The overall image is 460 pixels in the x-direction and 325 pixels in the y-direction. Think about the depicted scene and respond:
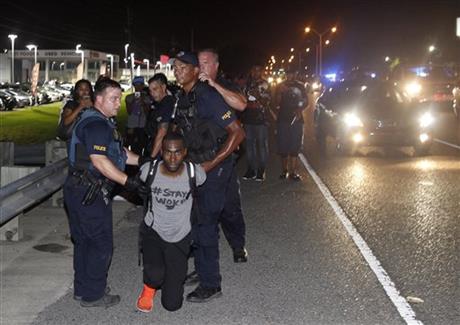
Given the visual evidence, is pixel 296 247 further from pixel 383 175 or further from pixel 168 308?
pixel 383 175

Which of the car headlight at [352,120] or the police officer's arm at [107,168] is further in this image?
the car headlight at [352,120]

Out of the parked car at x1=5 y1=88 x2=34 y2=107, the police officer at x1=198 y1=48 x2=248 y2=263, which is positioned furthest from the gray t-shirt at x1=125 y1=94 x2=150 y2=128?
the parked car at x1=5 y1=88 x2=34 y2=107

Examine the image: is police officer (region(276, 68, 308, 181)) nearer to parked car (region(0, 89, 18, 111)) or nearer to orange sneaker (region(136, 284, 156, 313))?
orange sneaker (region(136, 284, 156, 313))

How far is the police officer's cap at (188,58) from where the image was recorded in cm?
542

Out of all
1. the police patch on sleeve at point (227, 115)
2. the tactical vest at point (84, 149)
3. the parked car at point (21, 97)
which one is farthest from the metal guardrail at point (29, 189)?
the parked car at point (21, 97)

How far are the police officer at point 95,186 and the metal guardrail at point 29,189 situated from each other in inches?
51.2

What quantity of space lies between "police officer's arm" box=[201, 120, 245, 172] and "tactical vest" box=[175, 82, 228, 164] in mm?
34

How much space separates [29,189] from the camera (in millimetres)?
7305

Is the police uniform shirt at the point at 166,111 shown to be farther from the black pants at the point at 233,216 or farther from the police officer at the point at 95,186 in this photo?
the black pants at the point at 233,216

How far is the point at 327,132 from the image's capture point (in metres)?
17.0

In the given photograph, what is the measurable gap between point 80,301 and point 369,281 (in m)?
2.43

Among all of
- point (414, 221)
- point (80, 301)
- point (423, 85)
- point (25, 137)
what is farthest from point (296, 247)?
point (423, 85)

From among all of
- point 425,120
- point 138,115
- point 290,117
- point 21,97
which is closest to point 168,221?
point 138,115

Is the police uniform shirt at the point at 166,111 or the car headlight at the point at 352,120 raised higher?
the police uniform shirt at the point at 166,111
